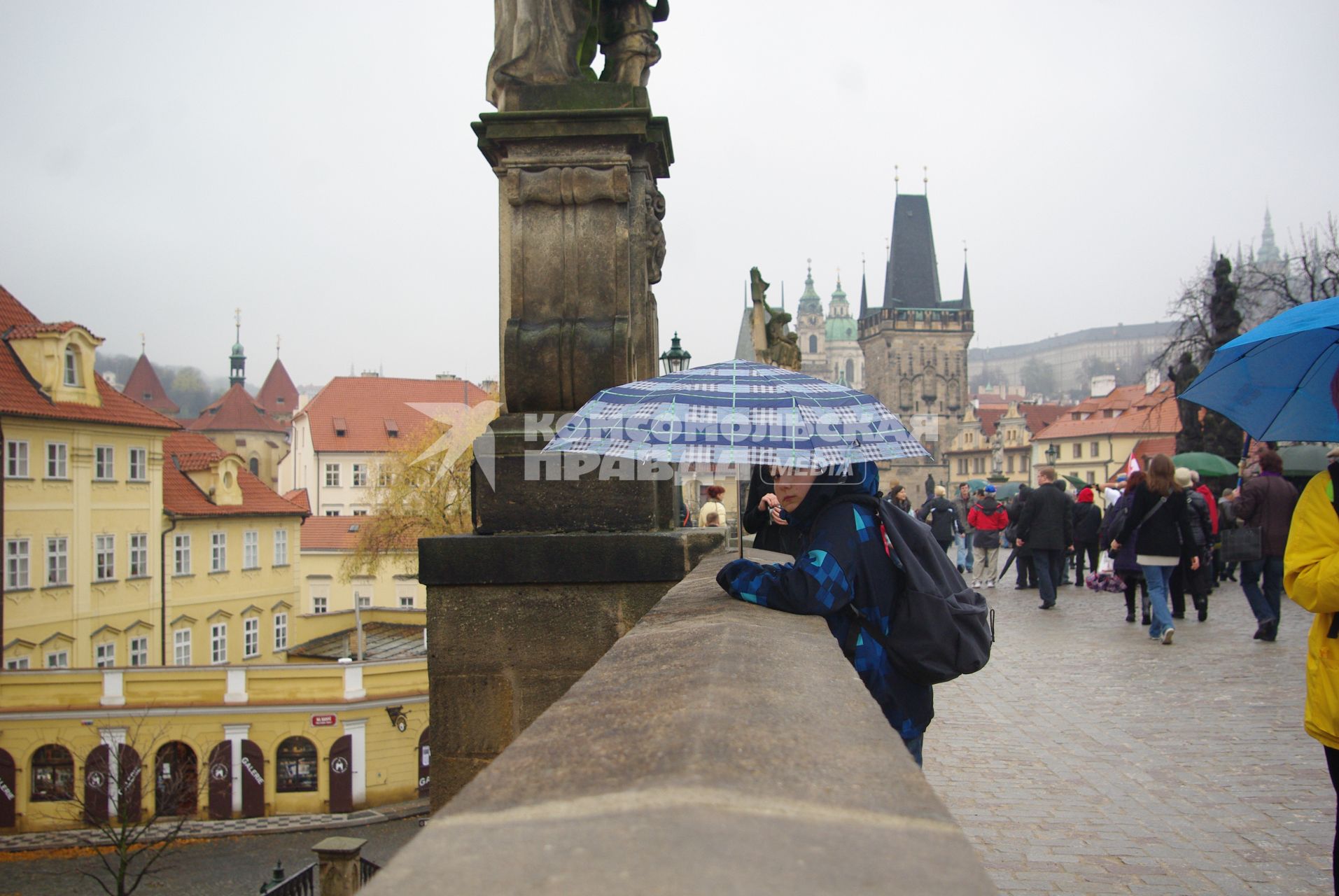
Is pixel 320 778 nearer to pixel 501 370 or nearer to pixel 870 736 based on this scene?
pixel 501 370

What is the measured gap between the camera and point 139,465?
38969 mm

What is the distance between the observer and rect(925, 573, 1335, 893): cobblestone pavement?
4.36 metres

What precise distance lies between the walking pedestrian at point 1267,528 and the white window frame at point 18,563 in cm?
3113

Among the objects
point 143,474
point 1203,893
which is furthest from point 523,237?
point 143,474

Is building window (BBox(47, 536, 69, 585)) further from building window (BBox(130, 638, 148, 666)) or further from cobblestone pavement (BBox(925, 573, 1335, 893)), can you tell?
cobblestone pavement (BBox(925, 573, 1335, 893))

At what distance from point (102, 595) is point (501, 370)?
34914 millimetres

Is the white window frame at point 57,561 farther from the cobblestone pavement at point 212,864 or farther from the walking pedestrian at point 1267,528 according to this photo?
the walking pedestrian at point 1267,528

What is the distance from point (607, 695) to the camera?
2242 millimetres

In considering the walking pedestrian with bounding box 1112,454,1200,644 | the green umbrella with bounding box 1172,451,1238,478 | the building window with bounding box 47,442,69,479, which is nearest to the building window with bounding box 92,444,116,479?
the building window with bounding box 47,442,69,479

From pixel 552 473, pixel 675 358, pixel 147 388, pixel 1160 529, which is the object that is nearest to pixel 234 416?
pixel 147 388

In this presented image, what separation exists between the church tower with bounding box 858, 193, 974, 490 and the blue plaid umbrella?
118713mm

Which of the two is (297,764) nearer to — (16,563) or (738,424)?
(16,563)

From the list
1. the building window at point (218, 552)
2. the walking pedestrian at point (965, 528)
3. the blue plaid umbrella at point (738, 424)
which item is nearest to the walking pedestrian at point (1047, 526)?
the walking pedestrian at point (965, 528)

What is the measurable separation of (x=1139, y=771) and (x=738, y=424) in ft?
11.1
